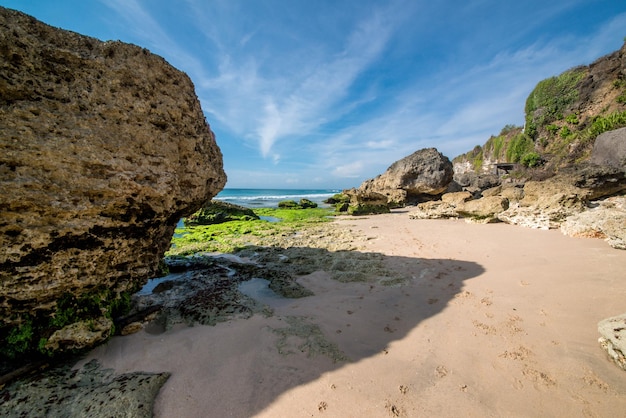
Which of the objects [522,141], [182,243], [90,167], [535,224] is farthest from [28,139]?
[522,141]

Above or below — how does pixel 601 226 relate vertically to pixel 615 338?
above

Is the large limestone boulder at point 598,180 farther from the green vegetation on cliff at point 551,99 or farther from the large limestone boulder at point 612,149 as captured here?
the green vegetation on cliff at point 551,99

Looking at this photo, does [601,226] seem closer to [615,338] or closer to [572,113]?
[615,338]

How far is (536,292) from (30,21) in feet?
27.3

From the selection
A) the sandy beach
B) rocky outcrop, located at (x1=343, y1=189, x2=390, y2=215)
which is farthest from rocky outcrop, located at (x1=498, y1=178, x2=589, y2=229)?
rocky outcrop, located at (x1=343, y1=189, x2=390, y2=215)

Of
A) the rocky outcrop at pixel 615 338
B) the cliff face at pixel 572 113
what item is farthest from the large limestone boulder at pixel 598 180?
the cliff face at pixel 572 113

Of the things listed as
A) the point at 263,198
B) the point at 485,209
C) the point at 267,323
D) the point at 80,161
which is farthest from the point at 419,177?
the point at 263,198

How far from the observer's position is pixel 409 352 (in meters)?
3.12

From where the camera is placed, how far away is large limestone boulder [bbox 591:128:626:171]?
12898mm

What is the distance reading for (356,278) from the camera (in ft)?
18.6

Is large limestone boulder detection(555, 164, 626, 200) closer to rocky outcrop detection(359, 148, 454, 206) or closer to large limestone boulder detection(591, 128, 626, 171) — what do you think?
large limestone boulder detection(591, 128, 626, 171)

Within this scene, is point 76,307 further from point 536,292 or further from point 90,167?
point 536,292

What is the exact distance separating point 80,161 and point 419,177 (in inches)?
1012

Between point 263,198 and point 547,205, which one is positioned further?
point 263,198
